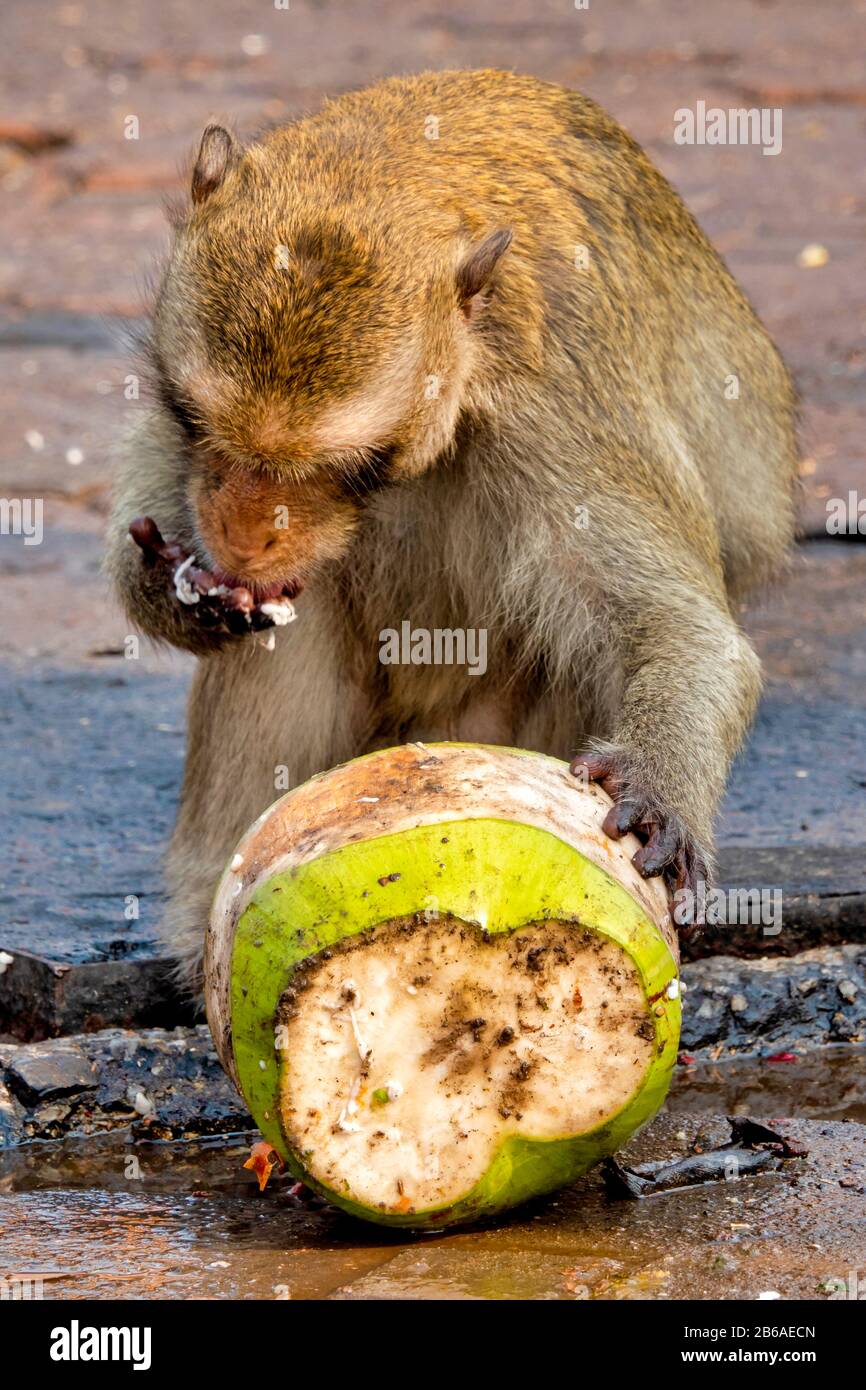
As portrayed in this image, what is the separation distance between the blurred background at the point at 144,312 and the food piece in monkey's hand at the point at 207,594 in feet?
1.89

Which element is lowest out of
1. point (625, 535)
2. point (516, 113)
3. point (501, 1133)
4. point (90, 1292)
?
point (90, 1292)

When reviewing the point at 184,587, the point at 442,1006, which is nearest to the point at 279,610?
the point at 184,587

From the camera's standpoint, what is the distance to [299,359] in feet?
12.3

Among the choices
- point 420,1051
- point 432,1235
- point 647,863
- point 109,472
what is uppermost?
point 109,472

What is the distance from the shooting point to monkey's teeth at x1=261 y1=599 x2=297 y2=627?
4125mm

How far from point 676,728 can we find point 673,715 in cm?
5

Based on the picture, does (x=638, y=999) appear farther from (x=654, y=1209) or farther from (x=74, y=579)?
(x=74, y=579)

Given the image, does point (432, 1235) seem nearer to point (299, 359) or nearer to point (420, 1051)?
point (420, 1051)

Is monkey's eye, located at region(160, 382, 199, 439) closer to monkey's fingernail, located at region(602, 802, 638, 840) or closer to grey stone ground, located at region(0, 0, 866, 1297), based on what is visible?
grey stone ground, located at region(0, 0, 866, 1297)

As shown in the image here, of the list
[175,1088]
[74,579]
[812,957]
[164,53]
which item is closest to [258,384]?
[175,1088]

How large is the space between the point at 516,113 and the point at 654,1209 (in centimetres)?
257

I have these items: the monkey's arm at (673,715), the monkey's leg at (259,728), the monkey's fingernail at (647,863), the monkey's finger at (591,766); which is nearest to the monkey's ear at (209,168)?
the monkey's leg at (259,728)

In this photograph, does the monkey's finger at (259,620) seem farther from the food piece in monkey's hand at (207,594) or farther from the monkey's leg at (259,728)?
the monkey's leg at (259,728)

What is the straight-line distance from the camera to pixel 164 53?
12922mm
